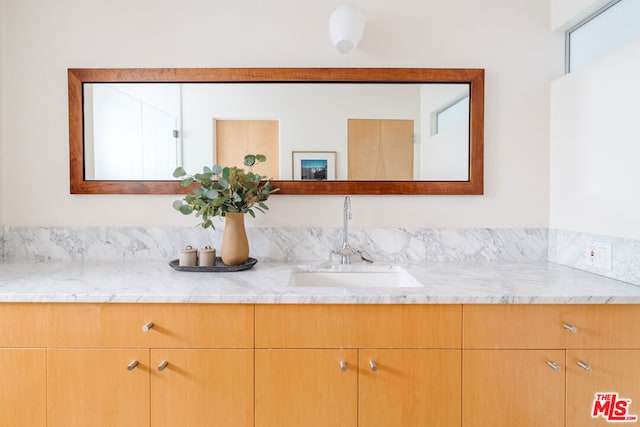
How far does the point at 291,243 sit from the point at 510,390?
113cm

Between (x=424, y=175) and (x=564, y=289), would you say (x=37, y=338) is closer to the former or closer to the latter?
(x=424, y=175)

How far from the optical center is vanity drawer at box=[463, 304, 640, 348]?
124cm

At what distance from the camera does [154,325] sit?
127cm

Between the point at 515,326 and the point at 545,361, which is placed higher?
the point at 515,326

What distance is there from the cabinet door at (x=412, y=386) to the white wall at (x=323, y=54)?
2.52 ft

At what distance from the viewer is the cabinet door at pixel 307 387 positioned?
1.26m

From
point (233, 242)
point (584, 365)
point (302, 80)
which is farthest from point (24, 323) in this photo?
point (584, 365)

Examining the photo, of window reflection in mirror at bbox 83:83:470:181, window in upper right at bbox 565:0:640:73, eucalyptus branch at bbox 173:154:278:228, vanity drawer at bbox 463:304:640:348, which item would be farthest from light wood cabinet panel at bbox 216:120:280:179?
window in upper right at bbox 565:0:640:73

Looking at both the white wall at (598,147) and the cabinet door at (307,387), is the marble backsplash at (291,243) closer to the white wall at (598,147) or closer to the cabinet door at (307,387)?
the white wall at (598,147)

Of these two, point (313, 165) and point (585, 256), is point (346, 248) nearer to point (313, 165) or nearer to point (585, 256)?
point (313, 165)

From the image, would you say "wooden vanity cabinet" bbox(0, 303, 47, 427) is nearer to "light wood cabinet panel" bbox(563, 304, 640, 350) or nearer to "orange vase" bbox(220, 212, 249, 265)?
"orange vase" bbox(220, 212, 249, 265)

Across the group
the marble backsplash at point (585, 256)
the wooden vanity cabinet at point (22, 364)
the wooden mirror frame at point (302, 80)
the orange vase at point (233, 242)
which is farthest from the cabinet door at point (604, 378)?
the wooden vanity cabinet at point (22, 364)

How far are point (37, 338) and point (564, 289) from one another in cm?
193

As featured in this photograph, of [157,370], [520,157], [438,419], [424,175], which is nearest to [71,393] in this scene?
[157,370]
